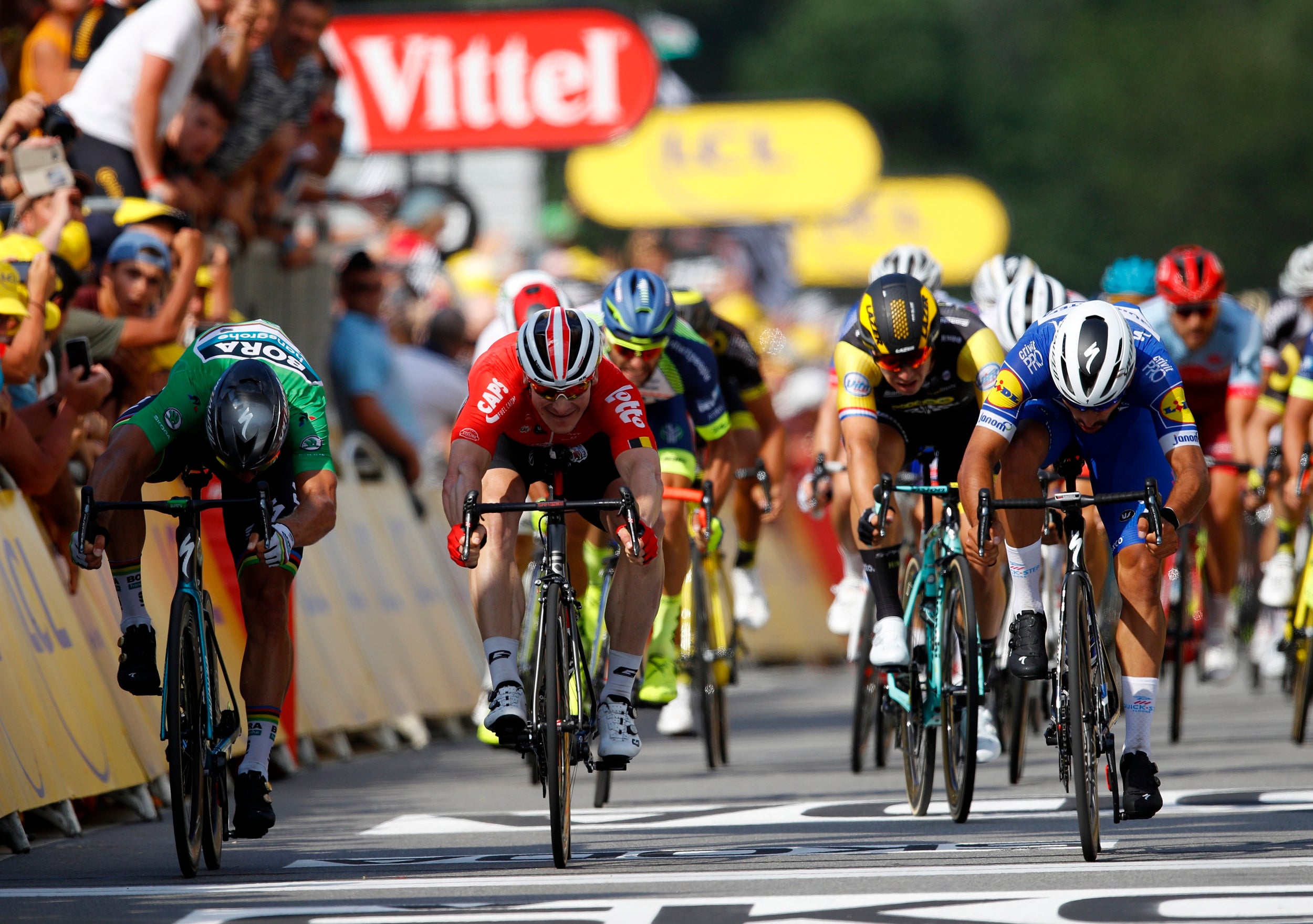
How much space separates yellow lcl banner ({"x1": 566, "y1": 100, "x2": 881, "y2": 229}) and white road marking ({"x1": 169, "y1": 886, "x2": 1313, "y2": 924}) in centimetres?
4154

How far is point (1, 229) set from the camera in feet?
37.3

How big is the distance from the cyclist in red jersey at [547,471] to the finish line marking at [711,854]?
0.39m

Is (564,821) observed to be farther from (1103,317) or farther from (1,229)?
(1,229)

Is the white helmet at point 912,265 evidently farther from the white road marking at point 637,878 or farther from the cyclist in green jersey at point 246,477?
the white road marking at point 637,878

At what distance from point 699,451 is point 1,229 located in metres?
3.66

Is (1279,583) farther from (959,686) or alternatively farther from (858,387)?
(959,686)

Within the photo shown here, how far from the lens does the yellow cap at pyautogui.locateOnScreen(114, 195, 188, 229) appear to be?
38.9 feet

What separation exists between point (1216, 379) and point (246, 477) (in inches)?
280

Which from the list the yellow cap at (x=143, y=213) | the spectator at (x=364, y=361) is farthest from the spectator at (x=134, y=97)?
the spectator at (x=364, y=361)

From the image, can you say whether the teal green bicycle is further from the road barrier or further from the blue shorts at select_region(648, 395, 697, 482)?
the road barrier

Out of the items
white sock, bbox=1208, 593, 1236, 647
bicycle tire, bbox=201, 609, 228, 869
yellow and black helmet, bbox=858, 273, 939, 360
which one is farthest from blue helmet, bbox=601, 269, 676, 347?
white sock, bbox=1208, 593, 1236, 647

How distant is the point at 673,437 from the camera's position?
11.6 metres

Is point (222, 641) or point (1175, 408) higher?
point (1175, 408)

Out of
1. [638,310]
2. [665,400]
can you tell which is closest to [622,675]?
[638,310]
